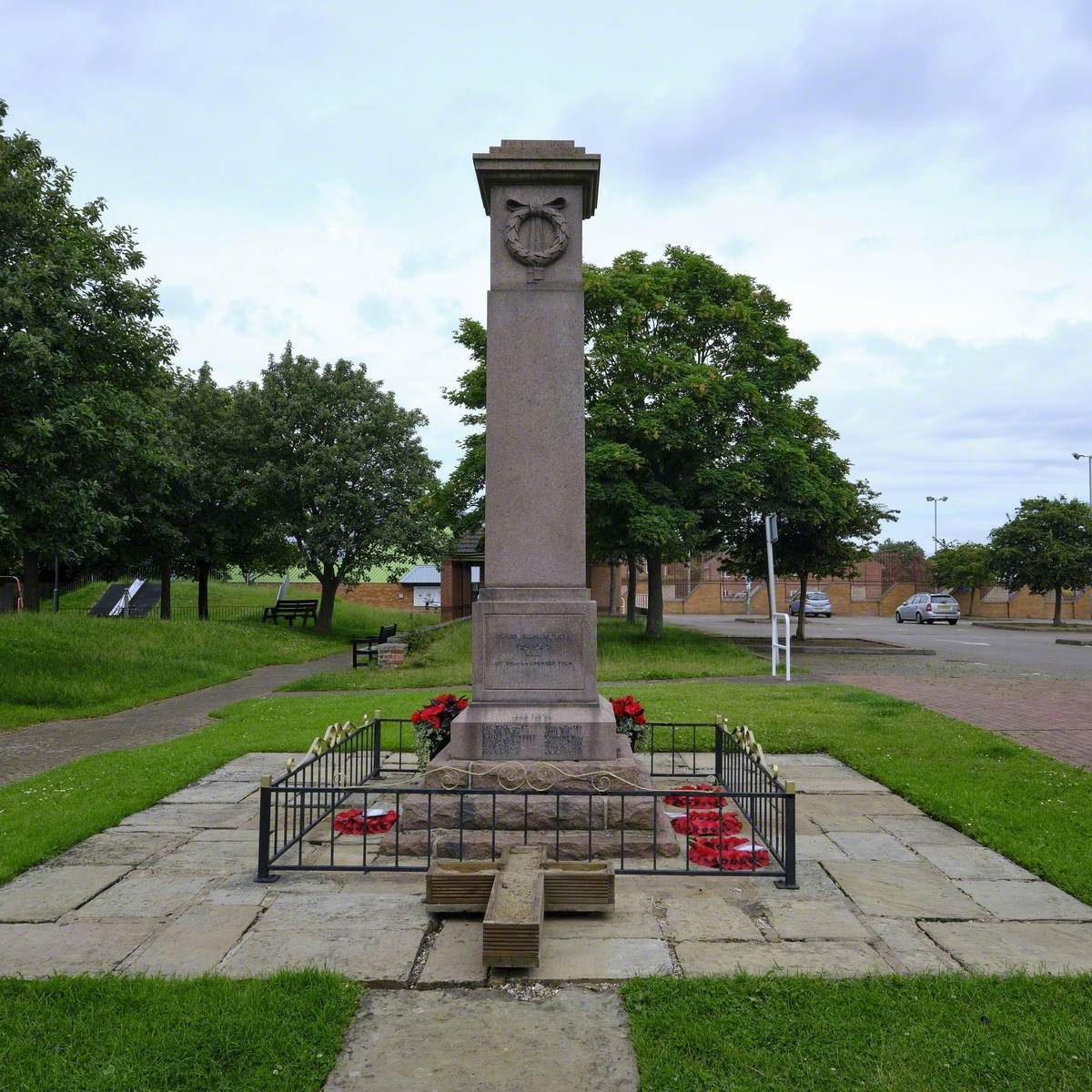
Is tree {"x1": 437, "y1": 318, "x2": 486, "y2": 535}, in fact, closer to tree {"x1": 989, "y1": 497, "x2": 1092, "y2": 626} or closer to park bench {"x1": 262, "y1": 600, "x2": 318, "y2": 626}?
park bench {"x1": 262, "y1": 600, "x2": 318, "y2": 626}

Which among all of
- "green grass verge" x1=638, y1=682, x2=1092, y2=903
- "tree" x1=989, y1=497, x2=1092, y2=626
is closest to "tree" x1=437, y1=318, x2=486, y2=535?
"green grass verge" x1=638, y1=682, x2=1092, y2=903

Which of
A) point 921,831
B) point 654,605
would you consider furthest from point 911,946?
point 654,605

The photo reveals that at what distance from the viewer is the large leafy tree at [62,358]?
41.5 feet

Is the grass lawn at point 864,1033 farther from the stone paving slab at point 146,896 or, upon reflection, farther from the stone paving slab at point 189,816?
the stone paving slab at point 189,816

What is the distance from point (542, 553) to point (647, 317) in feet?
54.3

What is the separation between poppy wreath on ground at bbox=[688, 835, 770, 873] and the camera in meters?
5.68

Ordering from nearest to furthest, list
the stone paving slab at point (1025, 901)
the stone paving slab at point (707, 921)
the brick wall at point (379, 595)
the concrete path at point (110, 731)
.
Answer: the stone paving slab at point (707, 921)
the stone paving slab at point (1025, 901)
the concrete path at point (110, 731)
the brick wall at point (379, 595)

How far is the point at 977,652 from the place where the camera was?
23.4 m

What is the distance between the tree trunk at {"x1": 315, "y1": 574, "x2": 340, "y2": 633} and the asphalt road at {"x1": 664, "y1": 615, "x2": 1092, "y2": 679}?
1420cm

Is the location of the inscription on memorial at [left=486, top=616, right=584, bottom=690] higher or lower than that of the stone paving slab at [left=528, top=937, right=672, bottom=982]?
higher

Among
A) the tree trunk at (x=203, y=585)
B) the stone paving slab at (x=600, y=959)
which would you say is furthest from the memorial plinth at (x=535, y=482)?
the tree trunk at (x=203, y=585)

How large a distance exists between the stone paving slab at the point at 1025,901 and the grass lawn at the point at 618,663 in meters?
11.1

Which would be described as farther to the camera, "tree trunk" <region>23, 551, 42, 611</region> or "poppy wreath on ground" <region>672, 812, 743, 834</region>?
"tree trunk" <region>23, 551, 42, 611</region>

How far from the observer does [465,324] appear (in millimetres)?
22984
